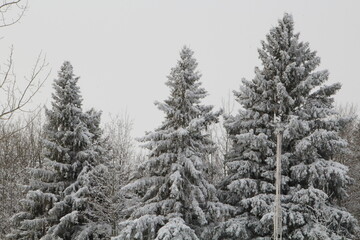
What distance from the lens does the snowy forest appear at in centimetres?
1540

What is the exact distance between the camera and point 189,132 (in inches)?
623

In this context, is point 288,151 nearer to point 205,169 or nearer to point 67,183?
point 205,169

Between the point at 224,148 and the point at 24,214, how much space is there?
14844 millimetres

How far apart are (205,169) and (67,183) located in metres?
6.69

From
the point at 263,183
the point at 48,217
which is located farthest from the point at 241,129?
the point at 48,217

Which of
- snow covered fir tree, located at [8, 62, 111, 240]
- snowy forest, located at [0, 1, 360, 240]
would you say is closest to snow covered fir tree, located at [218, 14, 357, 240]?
snowy forest, located at [0, 1, 360, 240]

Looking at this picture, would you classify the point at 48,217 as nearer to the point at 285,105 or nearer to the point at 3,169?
the point at 3,169

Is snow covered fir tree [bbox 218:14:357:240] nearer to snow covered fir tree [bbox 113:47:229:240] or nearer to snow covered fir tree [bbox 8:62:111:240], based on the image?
snow covered fir tree [bbox 113:47:229:240]

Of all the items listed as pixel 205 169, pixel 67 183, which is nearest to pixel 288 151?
pixel 205 169

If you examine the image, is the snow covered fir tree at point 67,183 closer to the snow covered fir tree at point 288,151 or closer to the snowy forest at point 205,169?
the snowy forest at point 205,169

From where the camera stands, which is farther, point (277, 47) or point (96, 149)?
point (96, 149)

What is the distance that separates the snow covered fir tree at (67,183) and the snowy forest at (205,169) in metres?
0.05

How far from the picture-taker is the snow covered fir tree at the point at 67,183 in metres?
17.0

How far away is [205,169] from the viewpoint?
53.6 feet
